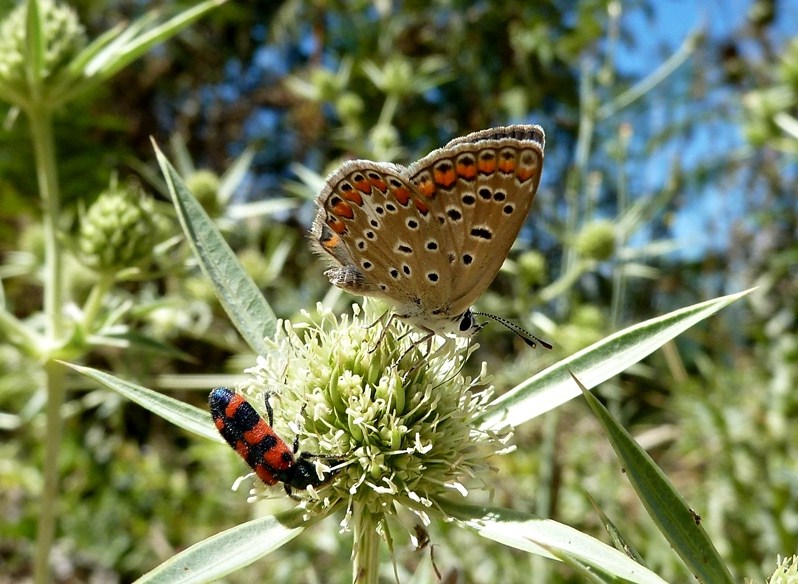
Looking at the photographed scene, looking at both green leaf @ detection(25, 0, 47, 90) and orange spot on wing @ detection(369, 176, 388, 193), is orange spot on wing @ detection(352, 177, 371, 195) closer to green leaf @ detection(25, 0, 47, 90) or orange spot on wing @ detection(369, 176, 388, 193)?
orange spot on wing @ detection(369, 176, 388, 193)

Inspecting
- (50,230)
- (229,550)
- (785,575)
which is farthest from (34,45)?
(785,575)

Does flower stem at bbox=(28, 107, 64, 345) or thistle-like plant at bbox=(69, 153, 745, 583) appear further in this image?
flower stem at bbox=(28, 107, 64, 345)

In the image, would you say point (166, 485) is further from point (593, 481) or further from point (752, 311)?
point (752, 311)

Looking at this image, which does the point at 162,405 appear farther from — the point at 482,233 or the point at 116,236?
the point at 116,236

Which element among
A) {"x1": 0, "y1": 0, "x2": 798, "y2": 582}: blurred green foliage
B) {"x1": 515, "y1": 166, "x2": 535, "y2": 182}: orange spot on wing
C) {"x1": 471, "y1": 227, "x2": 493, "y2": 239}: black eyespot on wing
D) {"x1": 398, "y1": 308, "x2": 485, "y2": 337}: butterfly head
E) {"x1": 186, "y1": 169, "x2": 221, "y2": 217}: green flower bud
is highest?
{"x1": 515, "y1": 166, "x2": 535, "y2": 182}: orange spot on wing

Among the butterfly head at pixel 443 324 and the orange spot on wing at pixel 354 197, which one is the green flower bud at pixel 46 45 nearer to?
the orange spot on wing at pixel 354 197

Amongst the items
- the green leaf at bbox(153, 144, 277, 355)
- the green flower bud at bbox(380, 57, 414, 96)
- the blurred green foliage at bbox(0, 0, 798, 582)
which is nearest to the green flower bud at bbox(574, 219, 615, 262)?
the blurred green foliage at bbox(0, 0, 798, 582)
